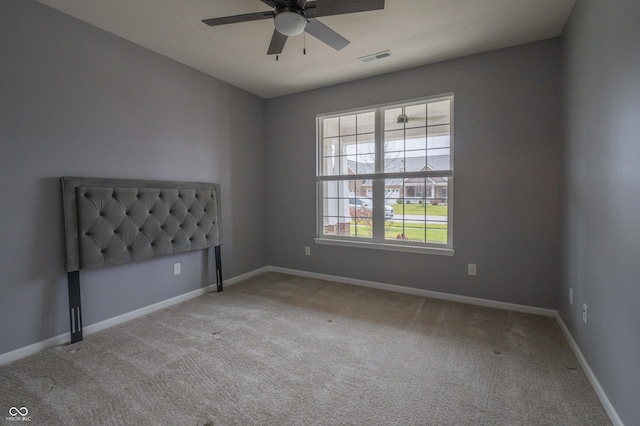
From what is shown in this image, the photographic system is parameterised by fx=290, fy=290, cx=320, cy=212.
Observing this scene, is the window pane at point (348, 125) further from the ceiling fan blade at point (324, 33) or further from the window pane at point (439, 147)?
the ceiling fan blade at point (324, 33)

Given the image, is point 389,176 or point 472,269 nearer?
point 472,269

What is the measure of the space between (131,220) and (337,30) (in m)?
2.53

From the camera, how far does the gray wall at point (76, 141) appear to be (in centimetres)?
208

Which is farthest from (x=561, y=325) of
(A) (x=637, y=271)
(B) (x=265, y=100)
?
(B) (x=265, y=100)

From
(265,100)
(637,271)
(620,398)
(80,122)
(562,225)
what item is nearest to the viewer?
(637,271)

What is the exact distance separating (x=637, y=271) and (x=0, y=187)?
12.4 feet

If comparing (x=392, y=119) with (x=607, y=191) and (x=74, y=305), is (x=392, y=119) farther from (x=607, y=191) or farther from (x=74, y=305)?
(x=74, y=305)

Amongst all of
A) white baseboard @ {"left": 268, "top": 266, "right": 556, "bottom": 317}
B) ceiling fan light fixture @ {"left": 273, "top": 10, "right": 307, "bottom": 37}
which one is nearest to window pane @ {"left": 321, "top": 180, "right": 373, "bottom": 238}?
white baseboard @ {"left": 268, "top": 266, "right": 556, "bottom": 317}

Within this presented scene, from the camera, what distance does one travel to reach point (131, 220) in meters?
2.66

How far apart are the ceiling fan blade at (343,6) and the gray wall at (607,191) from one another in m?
1.23

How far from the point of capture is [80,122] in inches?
95.0

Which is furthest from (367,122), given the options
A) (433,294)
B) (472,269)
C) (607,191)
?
(607,191)

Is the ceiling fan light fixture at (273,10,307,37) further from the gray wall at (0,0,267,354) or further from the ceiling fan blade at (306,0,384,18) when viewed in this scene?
the gray wall at (0,0,267,354)

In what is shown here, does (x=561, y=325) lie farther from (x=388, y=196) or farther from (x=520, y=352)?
(x=388, y=196)
